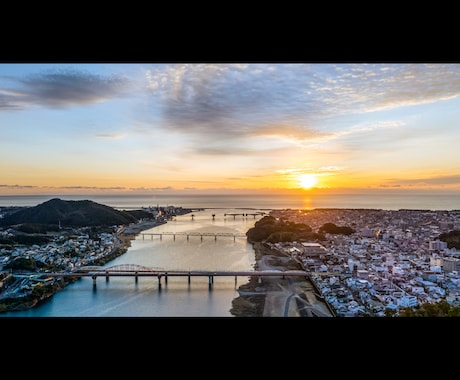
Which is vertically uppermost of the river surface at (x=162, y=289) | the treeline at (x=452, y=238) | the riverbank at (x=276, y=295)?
the treeline at (x=452, y=238)

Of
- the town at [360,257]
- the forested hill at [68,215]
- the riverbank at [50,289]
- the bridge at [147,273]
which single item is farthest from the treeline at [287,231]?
the forested hill at [68,215]

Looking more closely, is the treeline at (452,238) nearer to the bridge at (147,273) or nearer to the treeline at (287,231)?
the treeline at (287,231)

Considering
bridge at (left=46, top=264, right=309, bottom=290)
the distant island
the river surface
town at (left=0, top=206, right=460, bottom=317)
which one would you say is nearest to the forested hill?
the distant island

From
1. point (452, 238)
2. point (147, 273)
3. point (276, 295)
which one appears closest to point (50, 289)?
point (147, 273)

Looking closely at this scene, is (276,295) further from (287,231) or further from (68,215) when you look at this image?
(68,215)

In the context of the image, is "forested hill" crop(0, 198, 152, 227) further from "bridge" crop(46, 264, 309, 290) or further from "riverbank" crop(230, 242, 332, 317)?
"riverbank" crop(230, 242, 332, 317)
